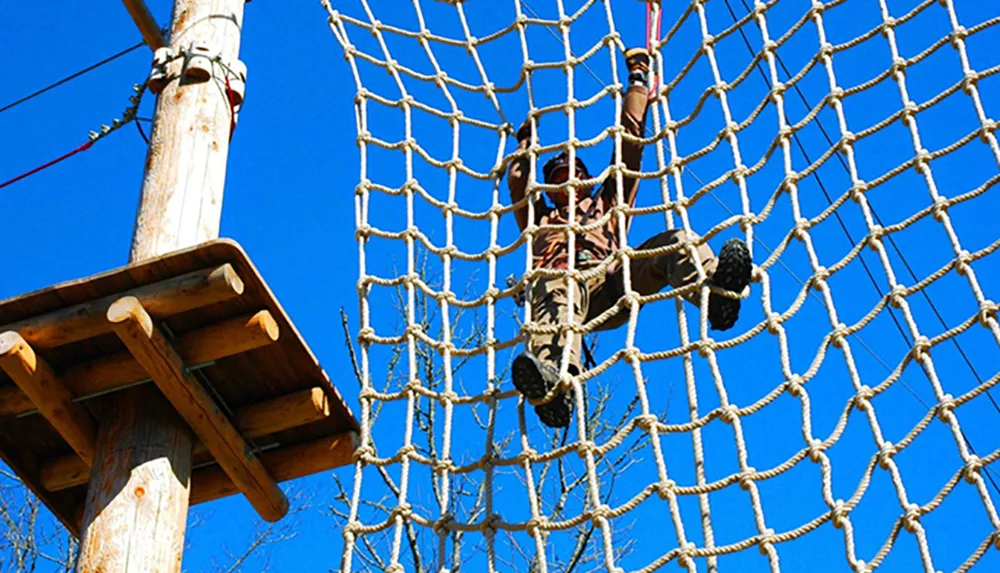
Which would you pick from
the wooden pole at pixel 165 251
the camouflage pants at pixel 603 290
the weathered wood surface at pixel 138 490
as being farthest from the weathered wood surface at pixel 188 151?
the camouflage pants at pixel 603 290

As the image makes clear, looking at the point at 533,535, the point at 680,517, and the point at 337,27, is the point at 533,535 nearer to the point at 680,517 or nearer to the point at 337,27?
the point at 680,517

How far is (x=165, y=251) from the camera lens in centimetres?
324

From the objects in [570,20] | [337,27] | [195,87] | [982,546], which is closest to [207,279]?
[195,87]

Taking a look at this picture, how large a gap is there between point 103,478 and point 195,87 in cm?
108

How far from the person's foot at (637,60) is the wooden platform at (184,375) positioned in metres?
1.73

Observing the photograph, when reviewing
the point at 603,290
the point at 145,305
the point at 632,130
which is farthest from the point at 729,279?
the point at 145,305

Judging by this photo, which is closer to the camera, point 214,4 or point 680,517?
point 680,517

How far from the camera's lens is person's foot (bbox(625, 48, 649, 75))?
4.61m

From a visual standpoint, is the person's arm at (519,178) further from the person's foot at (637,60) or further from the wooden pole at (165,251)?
the wooden pole at (165,251)

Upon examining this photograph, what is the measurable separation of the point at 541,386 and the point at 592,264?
0.78 m

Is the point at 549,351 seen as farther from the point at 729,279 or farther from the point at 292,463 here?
the point at 292,463

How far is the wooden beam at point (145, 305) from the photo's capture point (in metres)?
2.95

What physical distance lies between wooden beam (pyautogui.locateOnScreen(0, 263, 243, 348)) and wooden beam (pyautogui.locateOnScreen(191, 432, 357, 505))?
0.49 metres

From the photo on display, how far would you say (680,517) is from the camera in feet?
10.3
